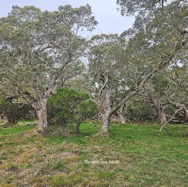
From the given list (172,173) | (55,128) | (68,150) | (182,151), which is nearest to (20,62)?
A: (55,128)

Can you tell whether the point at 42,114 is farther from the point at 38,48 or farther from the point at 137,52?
the point at 137,52

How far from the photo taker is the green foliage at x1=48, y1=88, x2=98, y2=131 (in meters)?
24.2

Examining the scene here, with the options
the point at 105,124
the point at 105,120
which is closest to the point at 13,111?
the point at 105,120

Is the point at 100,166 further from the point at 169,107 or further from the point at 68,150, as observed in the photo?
the point at 169,107

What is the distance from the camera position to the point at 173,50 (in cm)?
1742

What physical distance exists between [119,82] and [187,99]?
7.59 meters

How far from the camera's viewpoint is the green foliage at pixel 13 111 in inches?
1446

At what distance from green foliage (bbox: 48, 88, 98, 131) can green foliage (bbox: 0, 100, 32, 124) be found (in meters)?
13.2

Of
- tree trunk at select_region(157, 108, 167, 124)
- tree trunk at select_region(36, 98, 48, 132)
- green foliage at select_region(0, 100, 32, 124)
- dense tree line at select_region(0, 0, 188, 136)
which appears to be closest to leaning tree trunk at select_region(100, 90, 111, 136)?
dense tree line at select_region(0, 0, 188, 136)

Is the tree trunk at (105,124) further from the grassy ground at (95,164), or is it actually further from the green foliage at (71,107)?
the grassy ground at (95,164)

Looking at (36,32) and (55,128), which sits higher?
(36,32)

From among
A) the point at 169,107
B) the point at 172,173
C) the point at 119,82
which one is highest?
the point at 119,82

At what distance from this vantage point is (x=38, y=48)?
90.1 ft

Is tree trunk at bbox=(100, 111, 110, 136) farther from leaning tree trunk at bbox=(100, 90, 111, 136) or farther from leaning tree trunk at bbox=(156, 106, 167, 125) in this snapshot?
leaning tree trunk at bbox=(156, 106, 167, 125)
